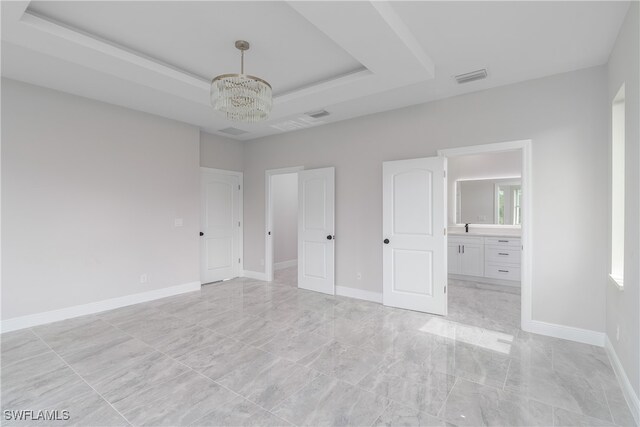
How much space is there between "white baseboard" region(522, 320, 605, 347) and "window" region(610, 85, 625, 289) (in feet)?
2.40

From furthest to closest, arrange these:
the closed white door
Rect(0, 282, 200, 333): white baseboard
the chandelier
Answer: the closed white door → Rect(0, 282, 200, 333): white baseboard → the chandelier

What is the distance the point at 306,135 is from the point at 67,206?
348cm

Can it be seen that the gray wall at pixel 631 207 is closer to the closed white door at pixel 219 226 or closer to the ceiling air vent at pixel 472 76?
the ceiling air vent at pixel 472 76

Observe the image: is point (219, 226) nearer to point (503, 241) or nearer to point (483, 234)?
point (483, 234)

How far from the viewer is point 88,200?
3.90 m

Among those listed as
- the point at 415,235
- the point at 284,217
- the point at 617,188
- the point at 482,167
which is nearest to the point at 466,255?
the point at 482,167

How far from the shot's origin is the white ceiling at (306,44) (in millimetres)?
2270

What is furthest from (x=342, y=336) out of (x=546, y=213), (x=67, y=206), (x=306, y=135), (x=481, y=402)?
(x=67, y=206)

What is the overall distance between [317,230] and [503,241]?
3.22 meters

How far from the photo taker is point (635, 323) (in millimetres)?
1959

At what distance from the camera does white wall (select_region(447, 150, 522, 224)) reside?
5.57m

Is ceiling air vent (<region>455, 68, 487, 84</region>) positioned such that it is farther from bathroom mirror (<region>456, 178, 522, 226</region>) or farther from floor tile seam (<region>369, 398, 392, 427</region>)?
floor tile seam (<region>369, 398, 392, 427</region>)

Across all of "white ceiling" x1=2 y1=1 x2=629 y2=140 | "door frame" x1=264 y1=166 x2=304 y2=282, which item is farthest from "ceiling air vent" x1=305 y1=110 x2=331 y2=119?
"door frame" x1=264 y1=166 x2=304 y2=282

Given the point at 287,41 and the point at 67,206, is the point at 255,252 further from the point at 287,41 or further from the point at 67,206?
the point at 287,41
